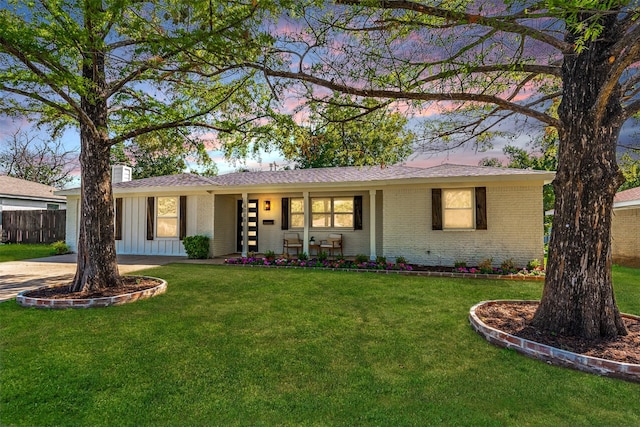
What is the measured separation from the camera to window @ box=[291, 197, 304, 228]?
1221cm

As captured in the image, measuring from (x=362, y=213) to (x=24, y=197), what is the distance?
20.5 m

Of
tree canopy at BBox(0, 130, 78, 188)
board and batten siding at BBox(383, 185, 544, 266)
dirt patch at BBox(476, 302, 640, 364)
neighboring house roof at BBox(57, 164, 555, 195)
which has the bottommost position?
dirt patch at BBox(476, 302, 640, 364)

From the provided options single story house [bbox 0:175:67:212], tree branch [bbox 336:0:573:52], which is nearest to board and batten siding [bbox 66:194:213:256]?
single story house [bbox 0:175:67:212]

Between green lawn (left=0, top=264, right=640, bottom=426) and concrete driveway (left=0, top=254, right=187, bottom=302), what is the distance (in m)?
1.86

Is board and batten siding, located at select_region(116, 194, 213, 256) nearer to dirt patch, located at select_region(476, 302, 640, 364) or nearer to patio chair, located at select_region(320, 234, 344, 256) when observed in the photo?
patio chair, located at select_region(320, 234, 344, 256)

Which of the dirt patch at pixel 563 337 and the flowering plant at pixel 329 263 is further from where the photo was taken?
the flowering plant at pixel 329 263

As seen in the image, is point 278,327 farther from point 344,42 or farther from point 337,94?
point 344,42

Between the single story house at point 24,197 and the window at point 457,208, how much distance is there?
19.9 m

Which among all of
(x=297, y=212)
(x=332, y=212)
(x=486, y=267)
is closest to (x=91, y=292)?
(x=297, y=212)

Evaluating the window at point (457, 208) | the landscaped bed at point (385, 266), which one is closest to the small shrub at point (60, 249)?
the landscaped bed at point (385, 266)

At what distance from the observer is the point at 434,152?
6.64 meters

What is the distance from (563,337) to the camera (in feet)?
12.4

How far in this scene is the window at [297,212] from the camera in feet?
40.1

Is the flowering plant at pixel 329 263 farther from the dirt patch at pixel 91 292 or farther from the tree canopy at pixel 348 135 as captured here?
the dirt patch at pixel 91 292
